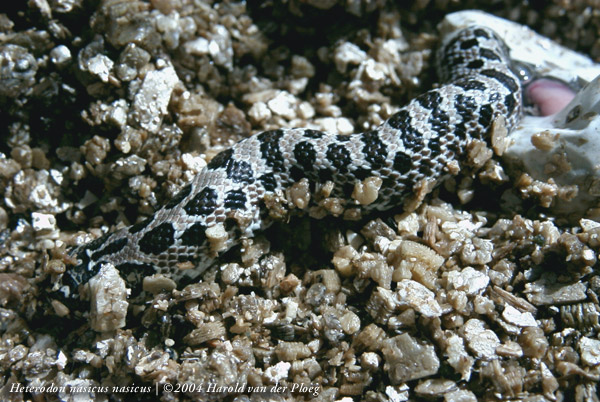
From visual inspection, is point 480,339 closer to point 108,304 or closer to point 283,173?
point 283,173

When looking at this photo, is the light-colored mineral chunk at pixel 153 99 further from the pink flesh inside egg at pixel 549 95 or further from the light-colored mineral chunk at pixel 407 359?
the pink flesh inside egg at pixel 549 95

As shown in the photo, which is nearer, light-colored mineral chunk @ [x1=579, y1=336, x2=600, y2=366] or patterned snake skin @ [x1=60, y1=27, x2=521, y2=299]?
light-colored mineral chunk @ [x1=579, y1=336, x2=600, y2=366]

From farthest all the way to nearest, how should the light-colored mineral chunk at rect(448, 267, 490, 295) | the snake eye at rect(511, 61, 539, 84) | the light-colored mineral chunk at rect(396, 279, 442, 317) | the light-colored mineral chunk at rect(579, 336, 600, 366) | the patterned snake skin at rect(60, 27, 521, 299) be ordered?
1. the snake eye at rect(511, 61, 539, 84)
2. the patterned snake skin at rect(60, 27, 521, 299)
3. the light-colored mineral chunk at rect(448, 267, 490, 295)
4. the light-colored mineral chunk at rect(396, 279, 442, 317)
5. the light-colored mineral chunk at rect(579, 336, 600, 366)

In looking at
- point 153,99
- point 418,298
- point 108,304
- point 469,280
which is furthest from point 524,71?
point 108,304

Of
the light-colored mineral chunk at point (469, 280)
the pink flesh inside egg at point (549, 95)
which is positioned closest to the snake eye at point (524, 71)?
the pink flesh inside egg at point (549, 95)

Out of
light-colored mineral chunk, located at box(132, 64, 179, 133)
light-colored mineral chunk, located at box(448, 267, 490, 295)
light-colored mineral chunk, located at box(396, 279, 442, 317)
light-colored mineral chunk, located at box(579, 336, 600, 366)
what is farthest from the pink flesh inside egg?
light-colored mineral chunk, located at box(132, 64, 179, 133)

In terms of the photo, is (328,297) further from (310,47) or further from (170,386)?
(310,47)

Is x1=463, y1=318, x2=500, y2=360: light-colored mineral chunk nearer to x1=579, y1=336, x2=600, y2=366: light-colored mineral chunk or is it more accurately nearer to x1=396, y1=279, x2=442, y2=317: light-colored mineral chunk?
x1=396, y1=279, x2=442, y2=317: light-colored mineral chunk
